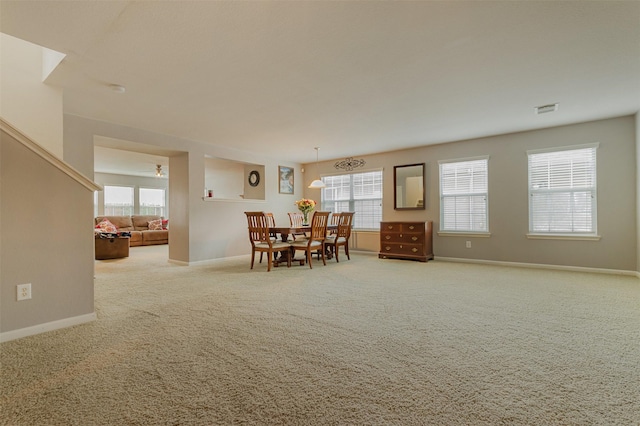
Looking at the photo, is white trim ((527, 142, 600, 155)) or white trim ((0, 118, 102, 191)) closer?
white trim ((0, 118, 102, 191))

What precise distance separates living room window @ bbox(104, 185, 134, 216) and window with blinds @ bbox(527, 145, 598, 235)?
12115 millimetres

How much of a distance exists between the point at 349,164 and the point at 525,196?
366 cm

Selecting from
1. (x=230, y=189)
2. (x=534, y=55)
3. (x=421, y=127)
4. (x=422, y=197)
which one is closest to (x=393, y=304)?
(x=534, y=55)

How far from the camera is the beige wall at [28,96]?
3.09 metres

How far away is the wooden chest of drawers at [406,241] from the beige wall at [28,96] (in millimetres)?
5196

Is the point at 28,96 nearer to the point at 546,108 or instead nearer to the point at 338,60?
the point at 338,60

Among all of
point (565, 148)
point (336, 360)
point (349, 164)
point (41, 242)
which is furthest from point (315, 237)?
point (565, 148)

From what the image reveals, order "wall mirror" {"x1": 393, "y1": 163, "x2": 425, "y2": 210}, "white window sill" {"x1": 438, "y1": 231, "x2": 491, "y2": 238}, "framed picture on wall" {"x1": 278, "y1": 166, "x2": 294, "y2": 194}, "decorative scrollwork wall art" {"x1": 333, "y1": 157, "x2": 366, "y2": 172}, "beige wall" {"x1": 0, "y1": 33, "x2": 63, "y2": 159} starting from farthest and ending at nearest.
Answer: "framed picture on wall" {"x1": 278, "y1": 166, "x2": 294, "y2": 194}
"decorative scrollwork wall art" {"x1": 333, "y1": 157, "x2": 366, "y2": 172}
"wall mirror" {"x1": 393, "y1": 163, "x2": 425, "y2": 210}
"white window sill" {"x1": 438, "y1": 231, "x2": 491, "y2": 238}
"beige wall" {"x1": 0, "y1": 33, "x2": 63, "y2": 159}

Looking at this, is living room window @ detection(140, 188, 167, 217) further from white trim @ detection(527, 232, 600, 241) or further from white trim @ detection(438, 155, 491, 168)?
white trim @ detection(527, 232, 600, 241)

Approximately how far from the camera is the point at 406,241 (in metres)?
5.89

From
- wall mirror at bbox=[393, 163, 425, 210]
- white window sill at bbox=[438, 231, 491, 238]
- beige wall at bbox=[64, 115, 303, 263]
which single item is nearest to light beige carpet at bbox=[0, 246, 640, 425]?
white window sill at bbox=[438, 231, 491, 238]

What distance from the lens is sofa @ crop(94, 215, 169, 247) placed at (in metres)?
8.99

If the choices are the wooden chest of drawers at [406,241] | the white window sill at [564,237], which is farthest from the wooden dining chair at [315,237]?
the white window sill at [564,237]

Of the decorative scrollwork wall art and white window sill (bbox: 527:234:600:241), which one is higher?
the decorative scrollwork wall art
